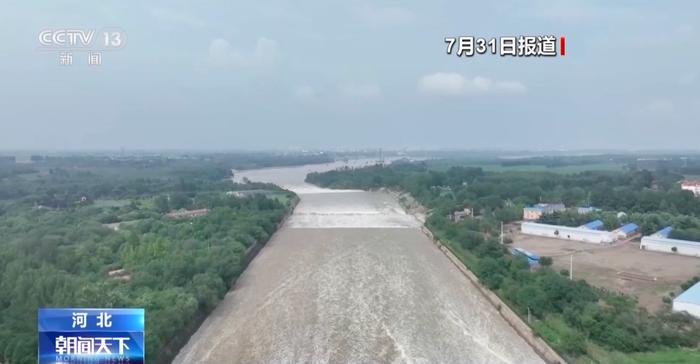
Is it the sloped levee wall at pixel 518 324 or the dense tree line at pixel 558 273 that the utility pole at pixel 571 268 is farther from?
the sloped levee wall at pixel 518 324

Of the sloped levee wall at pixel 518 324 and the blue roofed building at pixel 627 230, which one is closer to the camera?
the sloped levee wall at pixel 518 324

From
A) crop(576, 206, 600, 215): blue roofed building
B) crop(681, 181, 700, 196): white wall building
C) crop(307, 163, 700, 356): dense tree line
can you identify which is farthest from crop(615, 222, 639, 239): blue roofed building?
crop(681, 181, 700, 196): white wall building

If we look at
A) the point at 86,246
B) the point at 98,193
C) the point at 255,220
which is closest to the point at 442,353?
the point at 86,246

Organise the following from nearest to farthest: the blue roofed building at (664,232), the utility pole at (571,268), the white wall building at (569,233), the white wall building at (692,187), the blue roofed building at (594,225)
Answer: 1. the utility pole at (571,268)
2. the blue roofed building at (664,232)
3. the white wall building at (569,233)
4. the blue roofed building at (594,225)
5. the white wall building at (692,187)

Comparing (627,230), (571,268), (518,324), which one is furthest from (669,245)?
(518,324)

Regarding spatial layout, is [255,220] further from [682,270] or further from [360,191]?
[360,191]

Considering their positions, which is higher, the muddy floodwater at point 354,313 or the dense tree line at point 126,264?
the dense tree line at point 126,264

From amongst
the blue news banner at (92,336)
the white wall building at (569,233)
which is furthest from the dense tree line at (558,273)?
the blue news banner at (92,336)

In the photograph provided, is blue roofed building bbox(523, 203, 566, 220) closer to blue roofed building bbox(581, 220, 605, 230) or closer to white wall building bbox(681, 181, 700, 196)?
blue roofed building bbox(581, 220, 605, 230)
